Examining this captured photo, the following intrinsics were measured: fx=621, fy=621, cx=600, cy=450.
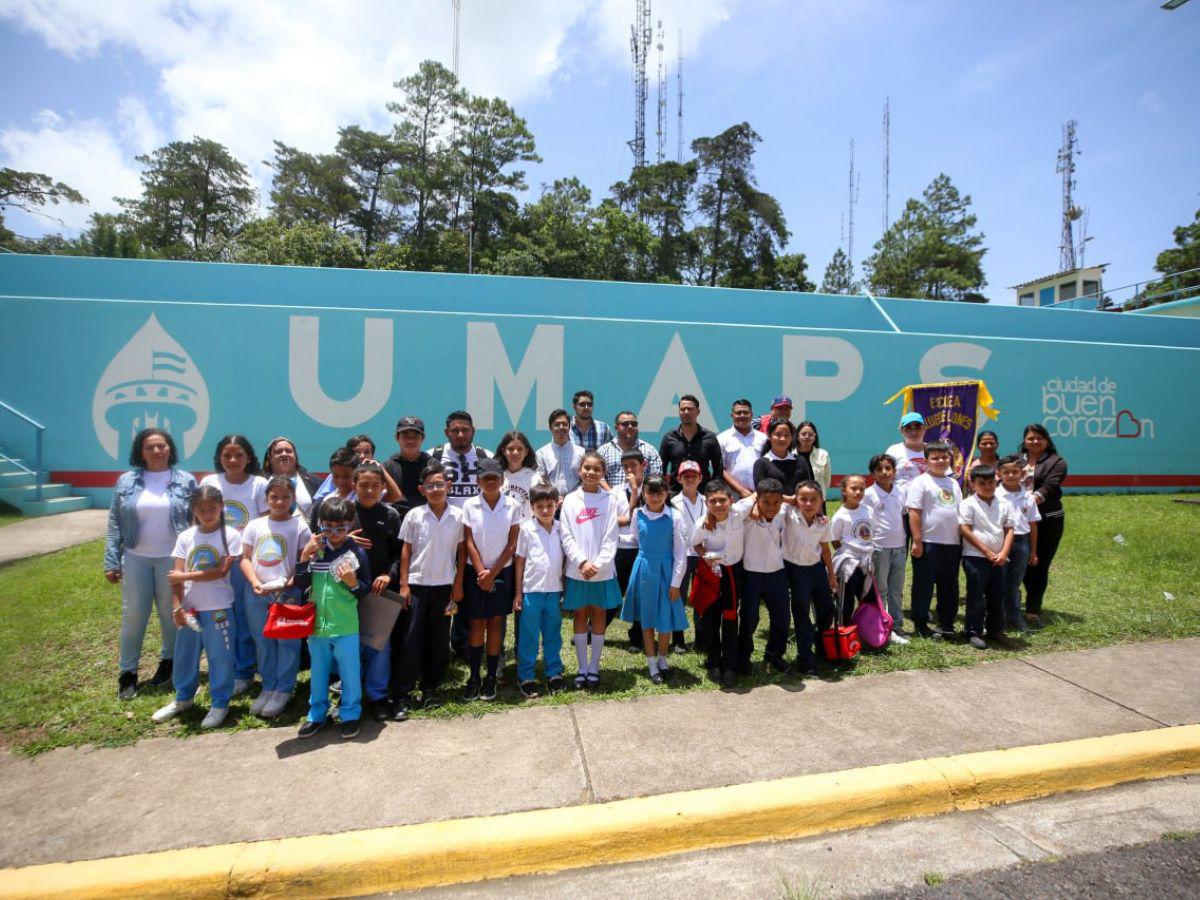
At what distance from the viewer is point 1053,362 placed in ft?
45.0

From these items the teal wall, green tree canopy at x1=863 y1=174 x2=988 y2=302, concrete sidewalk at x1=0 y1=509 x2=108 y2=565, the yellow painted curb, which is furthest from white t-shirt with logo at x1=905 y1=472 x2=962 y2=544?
green tree canopy at x1=863 y1=174 x2=988 y2=302

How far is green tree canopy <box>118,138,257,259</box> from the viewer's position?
34312 millimetres

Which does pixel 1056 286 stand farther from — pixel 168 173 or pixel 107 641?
pixel 168 173

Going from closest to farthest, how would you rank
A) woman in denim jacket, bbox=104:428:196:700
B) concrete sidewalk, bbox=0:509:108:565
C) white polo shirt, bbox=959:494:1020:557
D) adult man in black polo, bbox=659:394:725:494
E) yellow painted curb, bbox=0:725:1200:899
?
yellow painted curb, bbox=0:725:1200:899, woman in denim jacket, bbox=104:428:196:700, white polo shirt, bbox=959:494:1020:557, adult man in black polo, bbox=659:394:725:494, concrete sidewalk, bbox=0:509:108:565

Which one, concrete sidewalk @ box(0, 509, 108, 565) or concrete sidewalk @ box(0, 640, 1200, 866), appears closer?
concrete sidewalk @ box(0, 640, 1200, 866)

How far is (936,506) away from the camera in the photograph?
5.21 meters

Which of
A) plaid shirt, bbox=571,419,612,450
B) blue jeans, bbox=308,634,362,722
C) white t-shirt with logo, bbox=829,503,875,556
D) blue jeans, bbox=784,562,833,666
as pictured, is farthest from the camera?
plaid shirt, bbox=571,419,612,450

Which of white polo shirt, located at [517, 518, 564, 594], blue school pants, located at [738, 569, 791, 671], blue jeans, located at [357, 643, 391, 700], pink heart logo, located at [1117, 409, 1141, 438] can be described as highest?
pink heart logo, located at [1117, 409, 1141, 438]

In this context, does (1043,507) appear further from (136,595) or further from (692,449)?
(136,595)

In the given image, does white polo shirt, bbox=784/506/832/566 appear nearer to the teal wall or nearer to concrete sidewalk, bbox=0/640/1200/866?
concrete sidewalk, bbox=0/640/1200/866

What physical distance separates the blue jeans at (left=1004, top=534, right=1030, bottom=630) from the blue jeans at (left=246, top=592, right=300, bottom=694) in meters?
5.58

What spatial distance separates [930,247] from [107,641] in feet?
140

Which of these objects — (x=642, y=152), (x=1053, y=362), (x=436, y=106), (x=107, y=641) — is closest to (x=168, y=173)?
(x=436, y=106)

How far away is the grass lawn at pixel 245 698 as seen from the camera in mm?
3873
